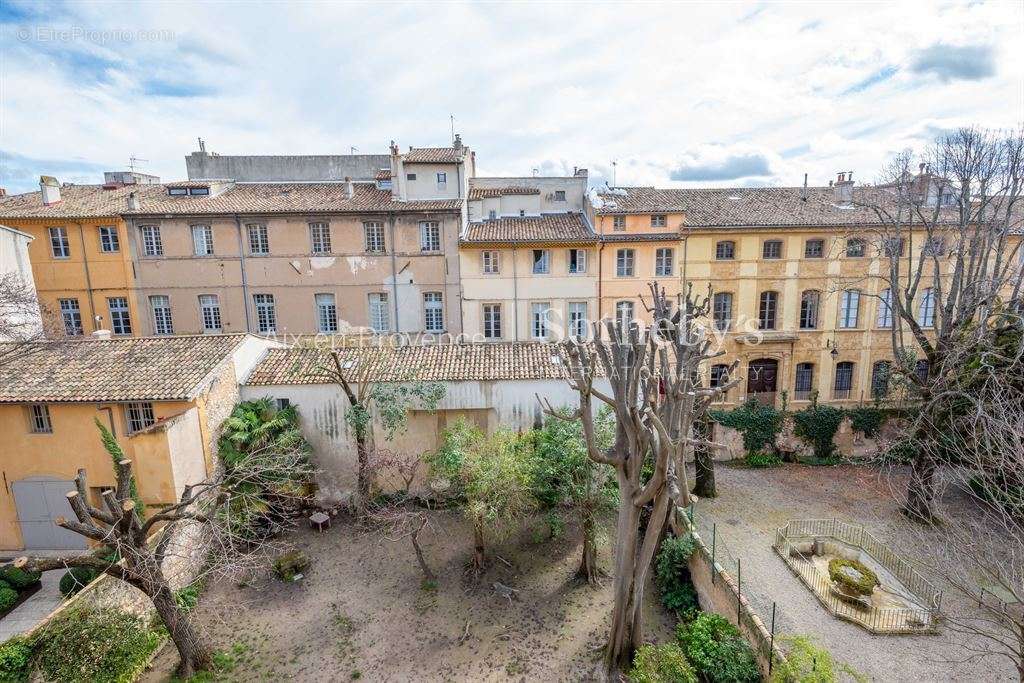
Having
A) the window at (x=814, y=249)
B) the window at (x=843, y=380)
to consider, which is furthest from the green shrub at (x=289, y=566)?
the window at (x=843, y=380)

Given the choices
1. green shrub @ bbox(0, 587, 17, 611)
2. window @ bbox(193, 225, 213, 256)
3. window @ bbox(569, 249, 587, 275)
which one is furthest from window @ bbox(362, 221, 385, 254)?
green shrub @ bbox(0, 587, 17, 611)

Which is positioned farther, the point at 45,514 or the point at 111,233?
the point at 111,233

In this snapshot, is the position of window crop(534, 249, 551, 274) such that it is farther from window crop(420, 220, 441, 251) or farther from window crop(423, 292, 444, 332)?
window crop(423, 292, 444, 332)

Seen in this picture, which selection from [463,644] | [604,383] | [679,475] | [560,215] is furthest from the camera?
[560,215]

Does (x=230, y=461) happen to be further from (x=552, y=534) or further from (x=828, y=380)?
(x=828, y=380)

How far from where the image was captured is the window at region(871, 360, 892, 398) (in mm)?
25891

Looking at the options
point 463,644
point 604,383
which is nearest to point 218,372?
point 463,644

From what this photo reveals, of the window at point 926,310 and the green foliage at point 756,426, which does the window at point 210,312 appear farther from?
the window at point 926,310

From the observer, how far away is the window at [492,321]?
26953 millimetres

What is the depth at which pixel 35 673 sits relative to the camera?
34.7 ft

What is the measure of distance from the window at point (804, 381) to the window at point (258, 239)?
2787 centimetres

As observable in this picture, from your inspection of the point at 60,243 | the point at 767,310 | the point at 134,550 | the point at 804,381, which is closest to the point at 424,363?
the point at 134,550

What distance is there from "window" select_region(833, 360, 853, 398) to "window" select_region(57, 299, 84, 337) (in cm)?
3859

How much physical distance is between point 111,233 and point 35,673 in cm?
2206
